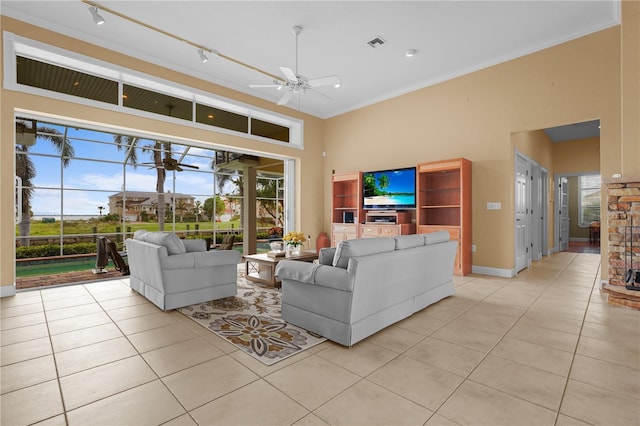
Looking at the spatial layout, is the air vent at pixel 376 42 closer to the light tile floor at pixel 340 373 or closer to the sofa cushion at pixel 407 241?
the sofa cushion at pixel 407 241

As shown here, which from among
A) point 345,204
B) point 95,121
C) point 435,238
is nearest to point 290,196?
point 345,204

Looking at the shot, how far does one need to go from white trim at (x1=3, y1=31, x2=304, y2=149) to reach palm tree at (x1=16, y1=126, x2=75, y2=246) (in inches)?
179

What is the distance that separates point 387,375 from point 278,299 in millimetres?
2090

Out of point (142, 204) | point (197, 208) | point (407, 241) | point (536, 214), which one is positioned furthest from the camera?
point (197, 208)

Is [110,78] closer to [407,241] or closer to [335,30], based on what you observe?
[335,30]

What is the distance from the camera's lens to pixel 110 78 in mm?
5023

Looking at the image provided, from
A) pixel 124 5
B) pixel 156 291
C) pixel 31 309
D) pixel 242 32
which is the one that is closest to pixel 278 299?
pixel 156 291

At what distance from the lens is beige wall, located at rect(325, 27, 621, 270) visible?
4.39 meters

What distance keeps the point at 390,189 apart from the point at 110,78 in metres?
5.32

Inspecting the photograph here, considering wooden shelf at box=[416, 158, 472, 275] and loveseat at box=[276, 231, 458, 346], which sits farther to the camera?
wooden shelf at box=[416, 158, 472, 275]

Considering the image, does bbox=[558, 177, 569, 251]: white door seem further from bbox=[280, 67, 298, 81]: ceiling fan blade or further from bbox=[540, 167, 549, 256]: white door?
bbox=[280, 67, 298, 81]: ceiling fan blade

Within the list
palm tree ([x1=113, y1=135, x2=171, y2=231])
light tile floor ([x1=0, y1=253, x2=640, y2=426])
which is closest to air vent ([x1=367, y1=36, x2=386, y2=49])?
light tile floor ([x1=0, y1=253, x2=640, y2=426])

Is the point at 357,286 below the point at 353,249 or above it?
below

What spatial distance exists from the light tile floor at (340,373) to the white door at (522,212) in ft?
7.47
